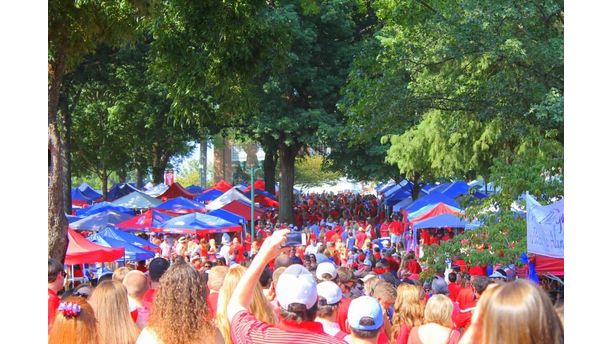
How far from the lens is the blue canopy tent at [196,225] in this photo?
23.1 m

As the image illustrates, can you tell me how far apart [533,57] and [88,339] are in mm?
12779

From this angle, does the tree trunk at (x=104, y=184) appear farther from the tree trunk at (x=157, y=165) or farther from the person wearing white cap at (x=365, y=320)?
the person wearing white cap at (x=365, y=320)

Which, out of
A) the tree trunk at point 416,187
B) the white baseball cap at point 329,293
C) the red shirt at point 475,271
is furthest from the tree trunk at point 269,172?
the white baseball cap at point 329,293

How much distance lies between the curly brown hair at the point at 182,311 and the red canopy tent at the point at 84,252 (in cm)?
1062

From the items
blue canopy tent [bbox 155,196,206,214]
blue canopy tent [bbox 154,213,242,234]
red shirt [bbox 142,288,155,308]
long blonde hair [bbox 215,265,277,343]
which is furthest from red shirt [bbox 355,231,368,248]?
long blonde hair [bbox 215,265,277,343]

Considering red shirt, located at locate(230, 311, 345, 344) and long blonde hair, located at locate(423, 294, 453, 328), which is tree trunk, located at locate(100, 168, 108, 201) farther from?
red shirt, located at locate(230, 311, 345, 344)

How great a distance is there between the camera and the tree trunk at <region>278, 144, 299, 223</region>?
38562mm

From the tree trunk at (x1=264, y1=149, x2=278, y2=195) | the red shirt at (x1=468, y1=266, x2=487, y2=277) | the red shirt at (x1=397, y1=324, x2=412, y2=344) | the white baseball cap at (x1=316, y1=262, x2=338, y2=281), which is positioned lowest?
the red shirt at (x1=468, y1=266, x2=487, y2=277)

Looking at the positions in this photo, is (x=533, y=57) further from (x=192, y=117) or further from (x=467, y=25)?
(x=192, y=117)

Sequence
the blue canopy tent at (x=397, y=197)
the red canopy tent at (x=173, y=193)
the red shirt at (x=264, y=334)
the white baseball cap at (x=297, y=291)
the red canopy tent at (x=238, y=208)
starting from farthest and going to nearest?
the blue canopy tent at (x=397, y=197)
the red canopy tent at (x=173, y=193)
the red canopy tent at (x=238, y=208)
the white baseball cap at (x=297, y=291)
the red shirt at (x=264, y=334)

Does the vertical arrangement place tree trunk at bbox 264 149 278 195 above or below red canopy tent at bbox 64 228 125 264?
above

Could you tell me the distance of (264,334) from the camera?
376 centimetres

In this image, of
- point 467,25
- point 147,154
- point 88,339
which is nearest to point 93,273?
point 467,25

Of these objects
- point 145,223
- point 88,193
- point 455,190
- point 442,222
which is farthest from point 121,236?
point 88,193
